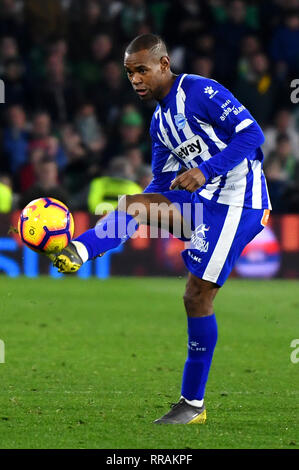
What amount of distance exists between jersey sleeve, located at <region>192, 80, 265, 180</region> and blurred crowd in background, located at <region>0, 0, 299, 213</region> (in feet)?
24.9

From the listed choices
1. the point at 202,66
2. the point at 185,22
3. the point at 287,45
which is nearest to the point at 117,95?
the point at 202,66

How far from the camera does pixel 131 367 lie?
6957 mm

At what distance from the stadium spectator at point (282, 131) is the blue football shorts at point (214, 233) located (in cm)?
852

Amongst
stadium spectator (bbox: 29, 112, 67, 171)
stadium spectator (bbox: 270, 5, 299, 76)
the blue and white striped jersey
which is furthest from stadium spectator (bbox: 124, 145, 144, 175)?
the blue and white striped jersey

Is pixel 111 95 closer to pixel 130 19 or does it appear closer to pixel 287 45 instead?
pixel 130 19

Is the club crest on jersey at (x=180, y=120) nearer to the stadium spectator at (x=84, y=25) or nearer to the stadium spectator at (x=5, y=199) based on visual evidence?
the stadium spectator at (x=5, y=199)

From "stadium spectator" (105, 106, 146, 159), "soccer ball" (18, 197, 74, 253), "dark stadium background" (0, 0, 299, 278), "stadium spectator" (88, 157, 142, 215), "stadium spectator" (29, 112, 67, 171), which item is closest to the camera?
"soccer ball" (18, 197, 74, 253)

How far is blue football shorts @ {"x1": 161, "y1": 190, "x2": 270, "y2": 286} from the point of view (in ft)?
17.2

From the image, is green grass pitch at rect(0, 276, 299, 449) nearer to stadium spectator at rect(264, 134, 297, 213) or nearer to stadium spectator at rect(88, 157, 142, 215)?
stadium spectator at rect(88, 157, 142, 215)

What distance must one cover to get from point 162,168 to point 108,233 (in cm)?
75

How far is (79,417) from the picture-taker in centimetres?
523

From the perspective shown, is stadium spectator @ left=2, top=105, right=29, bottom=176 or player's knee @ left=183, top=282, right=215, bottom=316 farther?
stadium spectator @ left=2, top=105, right=29, bottom=176

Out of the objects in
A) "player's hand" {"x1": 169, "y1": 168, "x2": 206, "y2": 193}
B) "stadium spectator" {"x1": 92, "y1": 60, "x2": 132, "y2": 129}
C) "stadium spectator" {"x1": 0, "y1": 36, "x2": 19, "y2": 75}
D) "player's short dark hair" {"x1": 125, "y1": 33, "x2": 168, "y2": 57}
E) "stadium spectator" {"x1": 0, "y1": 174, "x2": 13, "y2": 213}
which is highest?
"player's short dark hair" {"x1": 125, "y1": 33, "x2": 168, "y2": 57}
